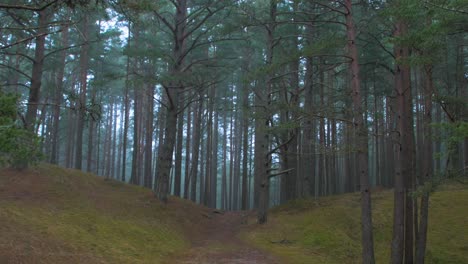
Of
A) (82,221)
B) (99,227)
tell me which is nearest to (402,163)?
(99,227)

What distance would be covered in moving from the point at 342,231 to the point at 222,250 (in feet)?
17.8

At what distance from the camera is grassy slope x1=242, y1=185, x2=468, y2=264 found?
13.0 m

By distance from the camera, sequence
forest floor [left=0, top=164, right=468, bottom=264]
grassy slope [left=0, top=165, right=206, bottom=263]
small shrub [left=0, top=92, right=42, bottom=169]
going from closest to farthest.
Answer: small shrub [left=0, top=92, right=42, bottom=169], grassy slope [left=0, top=165, right=206, bottom=263], forest floor [left=0, top=164, right=468, bottom=264]

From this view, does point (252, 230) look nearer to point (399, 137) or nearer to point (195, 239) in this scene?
point (195, 239)

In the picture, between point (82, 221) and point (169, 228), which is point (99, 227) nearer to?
point (82, 221)

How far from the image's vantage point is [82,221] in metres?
11.6

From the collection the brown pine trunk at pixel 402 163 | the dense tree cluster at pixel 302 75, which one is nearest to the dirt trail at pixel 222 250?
the dense tree cluster at pixel 302 75

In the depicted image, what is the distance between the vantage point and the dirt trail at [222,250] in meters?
10.7

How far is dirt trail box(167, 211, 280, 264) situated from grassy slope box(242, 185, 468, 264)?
58 centimetres

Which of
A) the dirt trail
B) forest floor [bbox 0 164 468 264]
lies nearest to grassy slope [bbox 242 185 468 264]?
forest floor [bbox 0 164 468 264]

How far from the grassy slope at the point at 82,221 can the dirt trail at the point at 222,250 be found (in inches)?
21.4

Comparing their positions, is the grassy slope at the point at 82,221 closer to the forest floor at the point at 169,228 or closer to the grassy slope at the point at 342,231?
the forest floor at the point at 169,228

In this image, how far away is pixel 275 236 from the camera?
566 inches

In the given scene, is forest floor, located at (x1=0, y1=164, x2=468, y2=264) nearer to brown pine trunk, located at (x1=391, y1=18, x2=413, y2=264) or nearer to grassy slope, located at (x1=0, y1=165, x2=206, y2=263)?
grassy slope, located at (x1=0, y1=165, x2=206, y2=263)
